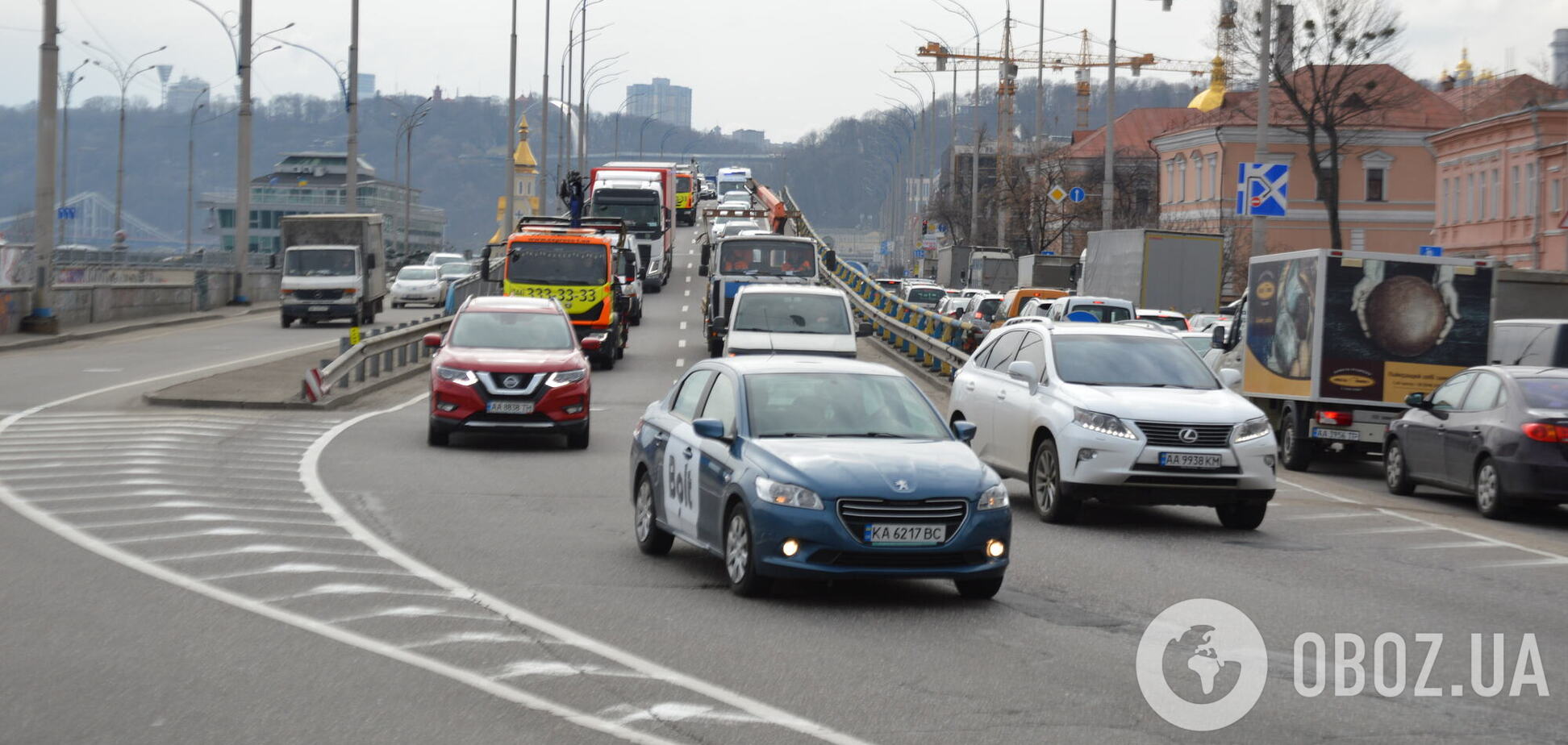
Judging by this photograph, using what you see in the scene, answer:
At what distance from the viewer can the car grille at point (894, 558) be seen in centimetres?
1023

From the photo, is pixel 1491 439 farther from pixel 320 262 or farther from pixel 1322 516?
pixel 320 262

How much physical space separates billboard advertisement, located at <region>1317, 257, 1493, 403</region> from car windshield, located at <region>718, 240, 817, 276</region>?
775 inches

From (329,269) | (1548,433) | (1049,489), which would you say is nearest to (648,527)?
(1049,489)

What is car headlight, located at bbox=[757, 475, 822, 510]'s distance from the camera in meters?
10.2

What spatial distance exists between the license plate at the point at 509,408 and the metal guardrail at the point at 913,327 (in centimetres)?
1161

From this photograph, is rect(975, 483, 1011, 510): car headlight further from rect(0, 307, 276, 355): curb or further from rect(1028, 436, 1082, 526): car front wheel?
rect(0, 307, 276, 355): curb

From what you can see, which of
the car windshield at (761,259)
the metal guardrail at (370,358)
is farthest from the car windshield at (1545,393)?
the car windshield at (761,259)

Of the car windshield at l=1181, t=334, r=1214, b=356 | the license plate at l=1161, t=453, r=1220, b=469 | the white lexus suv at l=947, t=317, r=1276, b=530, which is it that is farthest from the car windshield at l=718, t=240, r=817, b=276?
the license plate at l=1161, t=453, r=1220, b=469

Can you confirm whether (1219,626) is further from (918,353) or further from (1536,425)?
(918,353)

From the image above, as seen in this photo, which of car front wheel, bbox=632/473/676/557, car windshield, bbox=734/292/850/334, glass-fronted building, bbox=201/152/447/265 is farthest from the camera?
glass-fronted building, bbox=201/152/447/265

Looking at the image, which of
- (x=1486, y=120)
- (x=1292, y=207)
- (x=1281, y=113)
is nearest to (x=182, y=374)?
(x=1486, y=120)

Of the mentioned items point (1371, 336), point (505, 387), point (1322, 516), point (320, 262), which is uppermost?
point (320, 262)

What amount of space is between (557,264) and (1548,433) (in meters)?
22.6

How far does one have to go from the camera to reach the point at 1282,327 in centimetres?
2216
